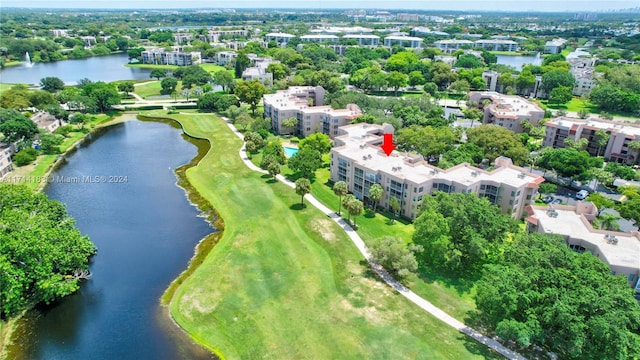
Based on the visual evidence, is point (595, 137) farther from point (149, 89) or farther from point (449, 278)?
point (149, 89)

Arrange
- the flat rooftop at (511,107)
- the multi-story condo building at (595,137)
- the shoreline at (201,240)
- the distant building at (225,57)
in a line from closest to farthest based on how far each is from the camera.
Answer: the shoreline at (201,240), the multi-story condo building at (595,137), the flat rooftop at (511,107), the distant building at (225,57)

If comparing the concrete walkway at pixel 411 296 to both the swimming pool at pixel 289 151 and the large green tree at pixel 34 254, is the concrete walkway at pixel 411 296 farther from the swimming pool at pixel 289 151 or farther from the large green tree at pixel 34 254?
the large green tree at pixel 34 254

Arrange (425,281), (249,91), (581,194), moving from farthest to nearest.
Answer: (249,91), (581,194), (425,281)

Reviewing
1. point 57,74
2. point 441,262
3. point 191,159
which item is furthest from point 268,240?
point 57,74

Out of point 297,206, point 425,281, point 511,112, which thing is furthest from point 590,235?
point 511,112

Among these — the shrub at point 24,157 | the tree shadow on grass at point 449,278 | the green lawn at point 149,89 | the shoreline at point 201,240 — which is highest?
the shrub at point 24,157

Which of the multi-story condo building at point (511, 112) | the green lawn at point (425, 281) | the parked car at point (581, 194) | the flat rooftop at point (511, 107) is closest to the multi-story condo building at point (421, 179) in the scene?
the green lawn at point (425, 281)

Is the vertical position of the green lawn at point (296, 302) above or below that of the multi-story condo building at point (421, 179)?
below
